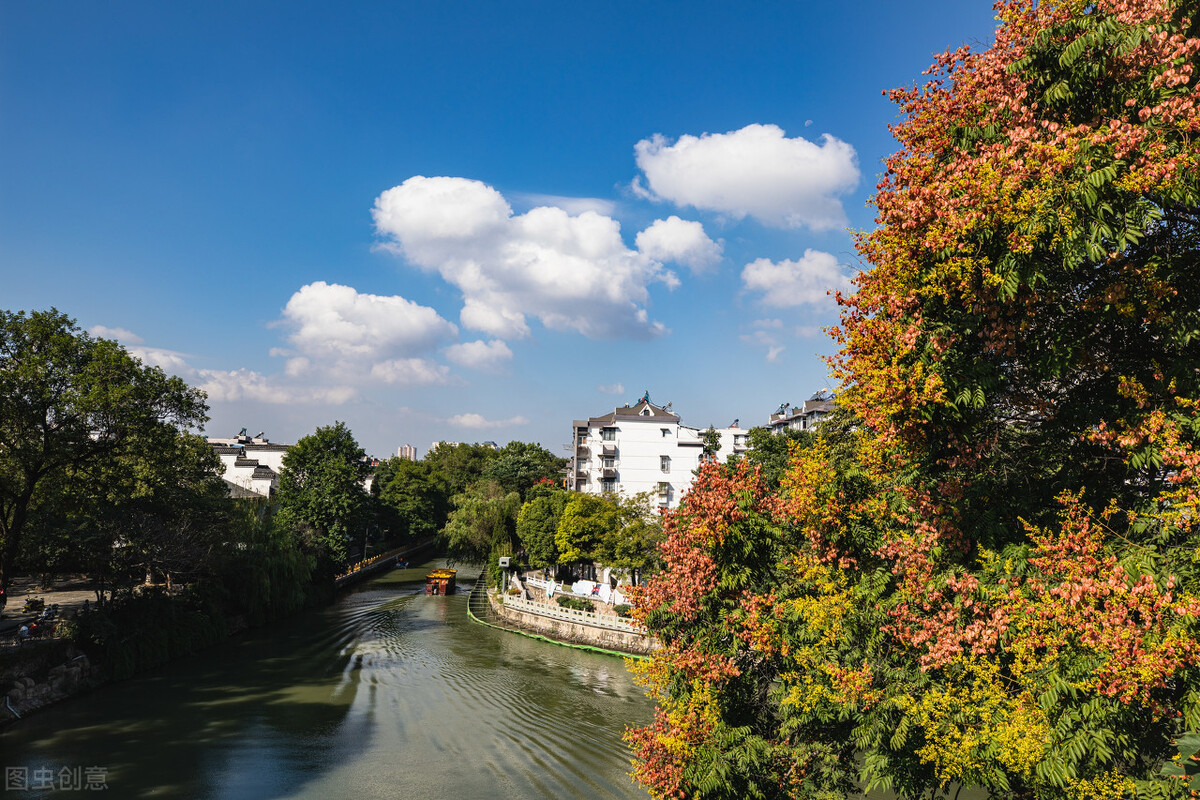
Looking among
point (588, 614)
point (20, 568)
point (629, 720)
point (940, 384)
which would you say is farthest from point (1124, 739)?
point (20, 568)

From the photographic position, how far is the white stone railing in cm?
3294

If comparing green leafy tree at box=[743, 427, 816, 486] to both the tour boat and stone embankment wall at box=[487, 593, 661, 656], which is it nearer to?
stone embankment wall at box=[487, 593, 661, 656]

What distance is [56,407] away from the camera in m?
23.0

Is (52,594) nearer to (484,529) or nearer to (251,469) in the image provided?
(484,529)

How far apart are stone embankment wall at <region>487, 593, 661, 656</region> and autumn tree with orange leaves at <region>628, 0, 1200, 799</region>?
20.4 m

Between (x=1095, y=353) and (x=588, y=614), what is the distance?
95.6 feet

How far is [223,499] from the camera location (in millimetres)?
33969

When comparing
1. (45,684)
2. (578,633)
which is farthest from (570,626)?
(45,684)

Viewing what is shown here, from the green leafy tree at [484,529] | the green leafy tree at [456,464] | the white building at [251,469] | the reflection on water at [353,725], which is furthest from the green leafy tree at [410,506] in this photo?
the reflection on water at [353,725]

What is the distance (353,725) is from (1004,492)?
20.0 metres

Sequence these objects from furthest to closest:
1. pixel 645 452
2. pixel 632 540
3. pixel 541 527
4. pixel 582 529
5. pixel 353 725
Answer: pixel 645 452 → pixel 541 527 → pixel 582 529 → pixel 632 540 → pixel 353 725

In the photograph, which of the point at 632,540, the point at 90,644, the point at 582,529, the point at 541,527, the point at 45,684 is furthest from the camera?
the point at 541,527

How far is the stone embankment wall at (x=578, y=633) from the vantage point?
32.0 m

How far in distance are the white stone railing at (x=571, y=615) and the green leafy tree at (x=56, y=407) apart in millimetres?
20411
